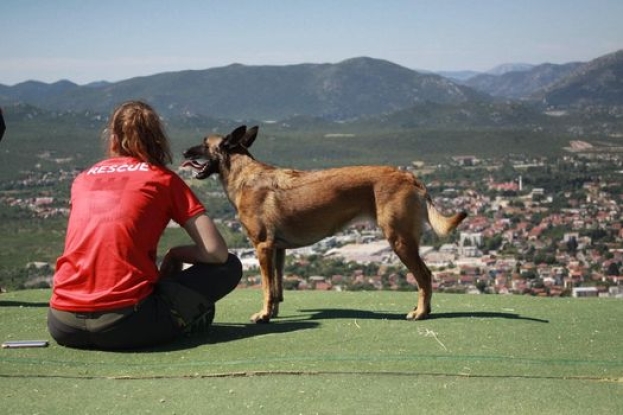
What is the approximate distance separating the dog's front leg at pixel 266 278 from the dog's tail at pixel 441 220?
1541mm

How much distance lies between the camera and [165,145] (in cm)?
618

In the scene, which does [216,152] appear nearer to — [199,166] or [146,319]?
[199,166]

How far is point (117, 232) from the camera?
5.83m

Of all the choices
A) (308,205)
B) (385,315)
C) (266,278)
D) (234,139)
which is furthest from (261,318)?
(234,139)

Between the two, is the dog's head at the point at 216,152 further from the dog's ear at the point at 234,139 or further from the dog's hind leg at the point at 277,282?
the dog's hind leg at the point at 277,282

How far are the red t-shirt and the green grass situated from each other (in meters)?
0.52

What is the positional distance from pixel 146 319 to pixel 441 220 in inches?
113

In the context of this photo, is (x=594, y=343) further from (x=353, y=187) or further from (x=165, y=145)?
(x=165, y=145)

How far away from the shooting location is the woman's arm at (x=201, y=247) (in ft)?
20.0

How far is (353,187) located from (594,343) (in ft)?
8.23

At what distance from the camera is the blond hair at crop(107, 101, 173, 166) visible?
610cm

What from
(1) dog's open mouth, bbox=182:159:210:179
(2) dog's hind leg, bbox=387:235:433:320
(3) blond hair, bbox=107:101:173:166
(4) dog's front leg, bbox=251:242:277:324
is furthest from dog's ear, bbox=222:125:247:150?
(2) dog's hind leg, bbox=387:235:433:320

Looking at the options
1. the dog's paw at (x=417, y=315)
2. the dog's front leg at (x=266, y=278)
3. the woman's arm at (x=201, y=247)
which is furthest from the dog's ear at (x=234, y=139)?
the dog's paw at (x=417, y=315)

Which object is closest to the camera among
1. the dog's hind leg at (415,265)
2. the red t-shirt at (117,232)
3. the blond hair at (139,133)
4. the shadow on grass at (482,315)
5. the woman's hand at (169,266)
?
the red t-shirt at (117,232)
